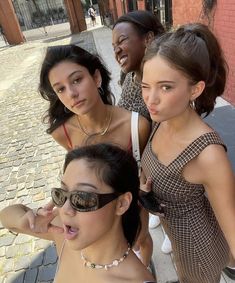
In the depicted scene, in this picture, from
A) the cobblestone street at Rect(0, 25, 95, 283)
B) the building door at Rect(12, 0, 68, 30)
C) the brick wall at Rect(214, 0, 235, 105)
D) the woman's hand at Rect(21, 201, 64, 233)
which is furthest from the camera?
the building door at Rect(12, 0, 68, 30)

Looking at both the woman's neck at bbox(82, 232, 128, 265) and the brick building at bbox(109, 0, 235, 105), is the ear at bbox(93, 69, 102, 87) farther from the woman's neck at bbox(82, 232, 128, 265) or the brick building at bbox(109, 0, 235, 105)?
the brick building at bbox(109, 0, 235, 105)

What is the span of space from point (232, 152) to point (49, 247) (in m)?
2.42

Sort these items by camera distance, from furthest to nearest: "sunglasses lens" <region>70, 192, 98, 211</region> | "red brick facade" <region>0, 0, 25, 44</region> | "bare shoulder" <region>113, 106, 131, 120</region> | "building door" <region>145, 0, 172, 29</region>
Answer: "red brick facade" <region>0, 0, 25, 44</region> < "building door" <region>145, 0, 172, 29</region> < "bare shoulder" <region>113, 106, 131, 120</region> < "sunglasses lens" <region>70, 192, 98, 211</region>

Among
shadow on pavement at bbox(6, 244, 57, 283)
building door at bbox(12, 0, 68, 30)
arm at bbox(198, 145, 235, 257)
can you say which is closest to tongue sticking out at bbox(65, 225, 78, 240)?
arm at bbox(198, 145, 235, 257)

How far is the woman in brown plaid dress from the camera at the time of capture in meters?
1.36

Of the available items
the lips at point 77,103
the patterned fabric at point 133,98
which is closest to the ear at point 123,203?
the lips at point 77,103

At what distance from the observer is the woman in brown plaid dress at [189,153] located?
1.36 metres

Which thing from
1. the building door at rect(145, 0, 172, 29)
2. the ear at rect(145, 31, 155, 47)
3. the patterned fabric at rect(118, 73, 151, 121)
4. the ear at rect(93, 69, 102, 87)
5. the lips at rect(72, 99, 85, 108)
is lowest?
the building door at rect(145, 0, 172, 29)

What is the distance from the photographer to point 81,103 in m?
1.84

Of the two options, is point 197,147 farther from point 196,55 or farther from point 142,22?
point 142,22

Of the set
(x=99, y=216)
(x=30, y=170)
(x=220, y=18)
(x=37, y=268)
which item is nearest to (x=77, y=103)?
(x=99, y=216)

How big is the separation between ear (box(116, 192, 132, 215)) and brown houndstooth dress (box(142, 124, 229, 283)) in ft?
0.83

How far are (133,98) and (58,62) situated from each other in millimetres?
719

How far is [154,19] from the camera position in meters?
2.32
